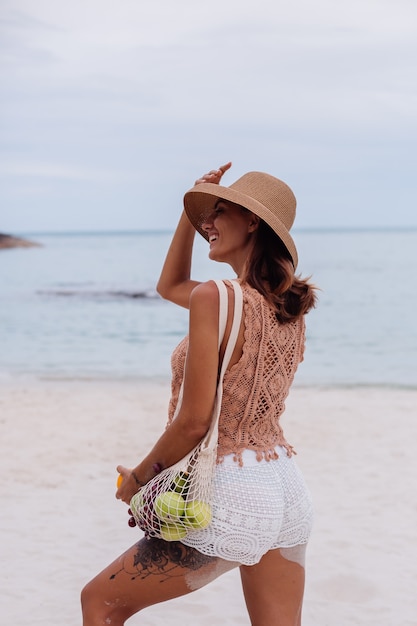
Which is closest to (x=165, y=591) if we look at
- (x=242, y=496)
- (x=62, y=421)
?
(x=242, y=496)

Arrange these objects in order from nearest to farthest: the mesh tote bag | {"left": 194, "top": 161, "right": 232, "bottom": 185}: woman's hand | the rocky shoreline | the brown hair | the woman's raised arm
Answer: the mesh tote bag, the brown hair, {"left": 194, "top": 161, "right": 232, "bottom": 185}: woman's hand, the woman's raised arm, the rocky shoreline

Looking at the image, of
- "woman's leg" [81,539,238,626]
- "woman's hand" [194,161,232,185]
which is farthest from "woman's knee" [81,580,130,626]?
"woman's hand" [194,161,232,185]

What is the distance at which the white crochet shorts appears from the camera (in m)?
2.36

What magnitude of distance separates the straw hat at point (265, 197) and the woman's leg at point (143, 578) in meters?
0.88

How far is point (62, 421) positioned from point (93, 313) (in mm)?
16628

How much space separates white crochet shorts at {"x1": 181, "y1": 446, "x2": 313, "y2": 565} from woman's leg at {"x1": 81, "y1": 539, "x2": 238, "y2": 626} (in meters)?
0.04

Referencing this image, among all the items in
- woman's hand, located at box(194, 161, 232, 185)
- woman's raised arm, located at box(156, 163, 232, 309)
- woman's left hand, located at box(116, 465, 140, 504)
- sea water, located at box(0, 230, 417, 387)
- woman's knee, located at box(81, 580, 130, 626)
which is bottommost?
sea water, located at box(0, 230, 417, 387)

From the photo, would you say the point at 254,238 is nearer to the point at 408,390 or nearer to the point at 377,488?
the point at 377,488

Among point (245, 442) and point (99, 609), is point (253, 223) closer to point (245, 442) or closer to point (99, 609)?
point (245, 442)

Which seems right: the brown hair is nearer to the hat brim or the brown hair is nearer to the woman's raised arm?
the hat brim

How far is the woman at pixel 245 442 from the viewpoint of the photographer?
2355 millimetres

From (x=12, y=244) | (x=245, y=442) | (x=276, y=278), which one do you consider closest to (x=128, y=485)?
(x=245, y=442)

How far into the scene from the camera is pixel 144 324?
22766 millimetres

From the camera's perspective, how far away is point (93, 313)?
84.8ft
